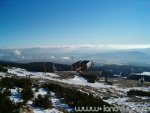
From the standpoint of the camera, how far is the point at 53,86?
67.2 feet

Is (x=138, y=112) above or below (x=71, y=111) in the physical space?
below

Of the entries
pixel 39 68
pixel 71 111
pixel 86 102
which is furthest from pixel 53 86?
pixel 39 68

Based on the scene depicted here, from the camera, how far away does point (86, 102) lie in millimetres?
14430

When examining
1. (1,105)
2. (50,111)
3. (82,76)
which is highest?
(1,105)

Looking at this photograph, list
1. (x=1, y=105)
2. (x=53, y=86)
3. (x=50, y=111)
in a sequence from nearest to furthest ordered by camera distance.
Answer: (x=1, y=105), (x=50, y=111), (x=53, y=86)

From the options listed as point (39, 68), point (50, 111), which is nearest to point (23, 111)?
point (50, 111)

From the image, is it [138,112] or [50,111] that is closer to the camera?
[50,111]

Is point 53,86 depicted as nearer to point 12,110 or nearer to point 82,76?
point 12,110

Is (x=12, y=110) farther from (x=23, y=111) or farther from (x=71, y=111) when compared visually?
(x=71, y=111)

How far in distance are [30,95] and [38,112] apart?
2.53m

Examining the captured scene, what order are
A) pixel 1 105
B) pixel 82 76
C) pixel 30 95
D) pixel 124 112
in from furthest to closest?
1. pixel 82 76
2. pixel 124 112
3. pixel 30 95
4. pixel 1 105

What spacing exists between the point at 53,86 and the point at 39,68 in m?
33.3

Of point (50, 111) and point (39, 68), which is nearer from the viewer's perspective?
point (50, 111)

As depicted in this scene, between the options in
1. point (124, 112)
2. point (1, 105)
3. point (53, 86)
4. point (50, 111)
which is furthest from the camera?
point (53, 86)
